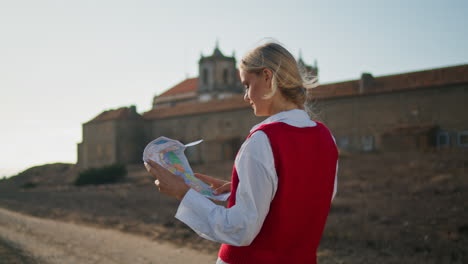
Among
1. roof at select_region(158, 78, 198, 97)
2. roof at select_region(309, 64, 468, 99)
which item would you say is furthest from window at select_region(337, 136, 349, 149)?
roof at select_region(158, 78, 198, 97)

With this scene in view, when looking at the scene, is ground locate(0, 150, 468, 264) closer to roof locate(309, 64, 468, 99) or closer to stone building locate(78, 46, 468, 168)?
stone building locate(78, 46, 468, 168)

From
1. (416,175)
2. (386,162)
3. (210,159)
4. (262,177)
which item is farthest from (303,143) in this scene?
(210,159)

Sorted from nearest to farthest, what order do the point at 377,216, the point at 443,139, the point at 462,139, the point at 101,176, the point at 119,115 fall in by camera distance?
the point at 377,216, the point at 462,139, the point at 443,139, the point at 101,176, the point at 119,115

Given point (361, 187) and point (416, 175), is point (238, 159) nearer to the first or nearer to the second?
point (361, 187)

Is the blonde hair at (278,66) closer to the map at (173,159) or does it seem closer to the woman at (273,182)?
the woman at (273,182)

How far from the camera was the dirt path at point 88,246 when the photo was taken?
626cm

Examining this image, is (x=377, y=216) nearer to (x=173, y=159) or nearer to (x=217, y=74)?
(x=173, y=159)

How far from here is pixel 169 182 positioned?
196 cm

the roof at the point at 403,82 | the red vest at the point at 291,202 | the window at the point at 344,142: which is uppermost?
the roof at the point at 403,82

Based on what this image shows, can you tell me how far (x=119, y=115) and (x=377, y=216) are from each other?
38.0m

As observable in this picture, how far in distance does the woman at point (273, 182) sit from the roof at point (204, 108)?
35.0 m

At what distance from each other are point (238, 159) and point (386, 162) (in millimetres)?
A: 20493

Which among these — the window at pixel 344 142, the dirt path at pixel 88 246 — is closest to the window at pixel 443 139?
the window at pixel 344 142

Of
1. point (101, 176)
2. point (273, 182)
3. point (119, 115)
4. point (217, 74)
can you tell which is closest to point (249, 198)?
point (273, 182)
